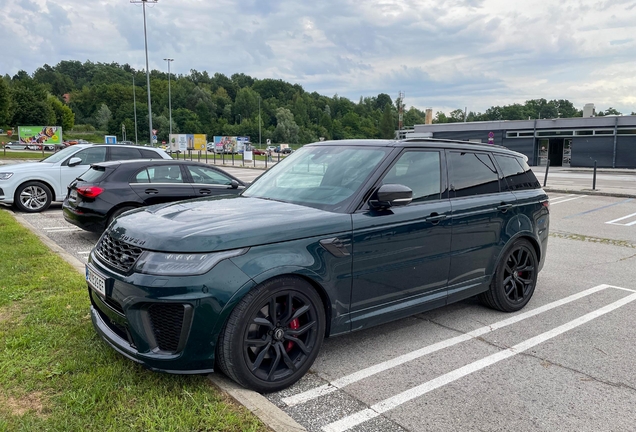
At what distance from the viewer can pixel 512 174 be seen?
209 inches

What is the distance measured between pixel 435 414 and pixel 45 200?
36.9 feet

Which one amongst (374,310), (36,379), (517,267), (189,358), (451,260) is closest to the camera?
(189,358)

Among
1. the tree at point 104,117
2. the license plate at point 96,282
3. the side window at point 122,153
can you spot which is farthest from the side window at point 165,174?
the tree at point 104,117

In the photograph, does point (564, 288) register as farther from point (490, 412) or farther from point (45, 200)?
point (45, 200)

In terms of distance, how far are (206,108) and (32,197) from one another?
125m

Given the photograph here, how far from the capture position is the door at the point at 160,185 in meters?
8.52

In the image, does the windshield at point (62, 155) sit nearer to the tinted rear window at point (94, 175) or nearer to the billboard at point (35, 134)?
the tinted rear window at point (94, 175)

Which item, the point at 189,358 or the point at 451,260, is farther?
the point at 451,260

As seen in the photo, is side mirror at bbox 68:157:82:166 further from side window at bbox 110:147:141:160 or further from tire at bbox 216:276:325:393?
tire at bbox 216:276:325:393

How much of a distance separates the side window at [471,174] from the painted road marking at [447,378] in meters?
1.42

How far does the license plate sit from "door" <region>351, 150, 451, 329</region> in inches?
67.7

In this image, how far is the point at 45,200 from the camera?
11.6 m

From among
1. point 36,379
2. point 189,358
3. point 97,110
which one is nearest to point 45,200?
point 36,379

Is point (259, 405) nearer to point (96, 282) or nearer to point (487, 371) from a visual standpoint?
point (96, 282)
